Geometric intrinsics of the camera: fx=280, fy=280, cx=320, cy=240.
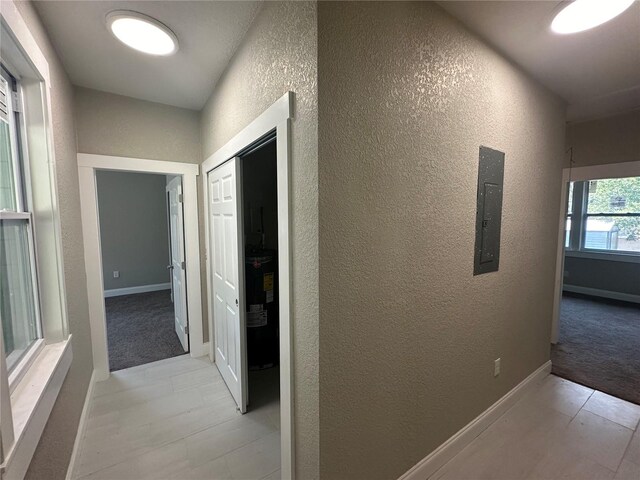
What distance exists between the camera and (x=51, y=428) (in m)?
1.26

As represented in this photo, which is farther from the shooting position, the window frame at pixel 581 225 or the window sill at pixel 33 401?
the window frame at pixel 581 225

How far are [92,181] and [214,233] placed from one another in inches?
42.3

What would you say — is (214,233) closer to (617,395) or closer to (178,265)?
(178,265)

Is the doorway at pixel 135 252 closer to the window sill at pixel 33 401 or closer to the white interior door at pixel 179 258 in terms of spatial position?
the white interior door at pixel 179 258

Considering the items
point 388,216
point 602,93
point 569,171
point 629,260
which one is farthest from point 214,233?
point 629,260

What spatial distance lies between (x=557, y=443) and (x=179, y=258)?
3.39m

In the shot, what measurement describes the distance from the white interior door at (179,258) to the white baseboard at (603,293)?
21.4ft

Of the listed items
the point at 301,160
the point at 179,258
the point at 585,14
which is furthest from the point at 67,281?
the point at 585,14

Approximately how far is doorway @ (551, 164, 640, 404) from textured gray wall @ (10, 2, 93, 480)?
3.62m

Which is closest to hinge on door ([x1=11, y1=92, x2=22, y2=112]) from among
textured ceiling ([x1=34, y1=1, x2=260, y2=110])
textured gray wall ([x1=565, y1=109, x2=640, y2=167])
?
textured ceiling ([x1=34, y1=1, x2=260, y2=110])

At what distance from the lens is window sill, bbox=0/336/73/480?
0.86 m

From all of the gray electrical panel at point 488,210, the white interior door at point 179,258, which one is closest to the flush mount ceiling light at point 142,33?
the white interior door at point 179,258

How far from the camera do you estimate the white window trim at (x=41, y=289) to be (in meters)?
0.89

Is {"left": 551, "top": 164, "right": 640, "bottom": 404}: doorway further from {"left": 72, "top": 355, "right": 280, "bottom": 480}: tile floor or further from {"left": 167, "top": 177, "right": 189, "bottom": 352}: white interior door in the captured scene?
{"left": 167, "top": 177, "right": 189, "bottom": 352}: white interior door
